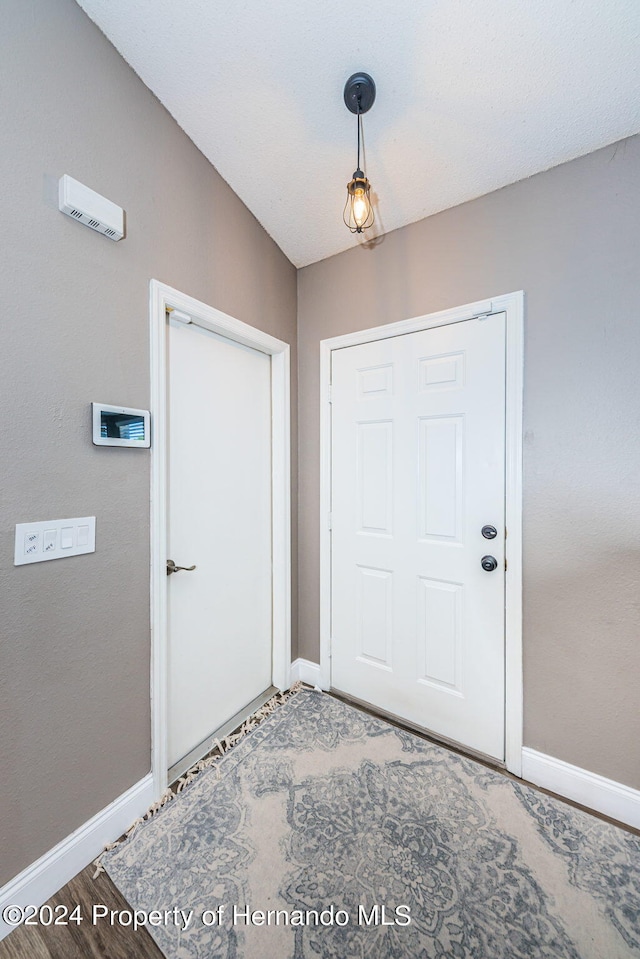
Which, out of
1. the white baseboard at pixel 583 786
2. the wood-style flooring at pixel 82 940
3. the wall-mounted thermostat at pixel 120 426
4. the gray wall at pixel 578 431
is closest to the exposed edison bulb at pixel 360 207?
the gray wall at pixel 578 431

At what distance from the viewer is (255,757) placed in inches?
65.2

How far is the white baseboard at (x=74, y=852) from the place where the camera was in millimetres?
1058

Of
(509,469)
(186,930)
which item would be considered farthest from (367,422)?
(186,930)

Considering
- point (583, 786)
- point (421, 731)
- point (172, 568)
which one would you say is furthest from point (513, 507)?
point (172, 568)

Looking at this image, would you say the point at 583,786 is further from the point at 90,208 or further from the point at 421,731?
the point at 90,208

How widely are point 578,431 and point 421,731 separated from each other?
61.5 inches

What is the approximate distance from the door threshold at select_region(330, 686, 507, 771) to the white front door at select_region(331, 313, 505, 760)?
3cm

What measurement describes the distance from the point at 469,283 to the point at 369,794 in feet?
7.16

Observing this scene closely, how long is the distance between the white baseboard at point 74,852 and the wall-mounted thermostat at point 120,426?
4.18 ft

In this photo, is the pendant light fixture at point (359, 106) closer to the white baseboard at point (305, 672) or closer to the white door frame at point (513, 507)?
the white door frame at point (513, 507)

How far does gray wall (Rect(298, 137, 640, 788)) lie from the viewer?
52.6 inches

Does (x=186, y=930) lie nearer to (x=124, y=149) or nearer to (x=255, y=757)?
(x=255, y=757)

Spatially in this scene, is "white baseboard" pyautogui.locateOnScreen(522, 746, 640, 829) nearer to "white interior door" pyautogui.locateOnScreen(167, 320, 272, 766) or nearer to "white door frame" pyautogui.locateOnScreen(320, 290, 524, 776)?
"white door frame" pyautogui.locateOnScreen(320, 290, 524, 776)

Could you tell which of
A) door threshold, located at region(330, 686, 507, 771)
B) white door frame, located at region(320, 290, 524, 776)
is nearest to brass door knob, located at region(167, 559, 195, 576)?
door threshold, located at region(330, 686, 507, 771)
